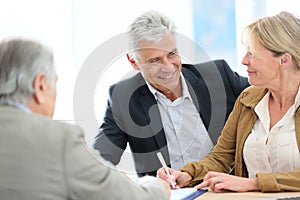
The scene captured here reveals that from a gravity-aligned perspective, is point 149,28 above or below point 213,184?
above

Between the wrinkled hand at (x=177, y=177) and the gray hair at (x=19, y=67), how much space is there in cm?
73

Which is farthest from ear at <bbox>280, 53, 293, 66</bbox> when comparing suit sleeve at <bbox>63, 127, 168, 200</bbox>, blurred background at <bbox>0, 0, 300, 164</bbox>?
blurred background at <bbox>0, 0, 300, 164</bbox>

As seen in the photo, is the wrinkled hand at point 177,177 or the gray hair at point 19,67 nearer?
the gray hair at point 19,67

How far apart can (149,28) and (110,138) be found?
0.47 metres

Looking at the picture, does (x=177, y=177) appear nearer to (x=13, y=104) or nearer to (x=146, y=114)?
(x=146, y=114)

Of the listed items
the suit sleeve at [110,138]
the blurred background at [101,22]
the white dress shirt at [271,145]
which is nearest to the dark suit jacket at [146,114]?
the suit sleeve at [110,138]

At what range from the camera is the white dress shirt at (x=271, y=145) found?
1853 millimetres

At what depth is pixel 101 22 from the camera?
10.7 ft

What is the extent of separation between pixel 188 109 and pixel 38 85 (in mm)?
1018

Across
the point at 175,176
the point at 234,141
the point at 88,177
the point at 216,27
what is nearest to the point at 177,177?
the point at 175,176

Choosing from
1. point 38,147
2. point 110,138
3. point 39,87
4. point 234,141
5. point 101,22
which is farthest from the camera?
point 101,22

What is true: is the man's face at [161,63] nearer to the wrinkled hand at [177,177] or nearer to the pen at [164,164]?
the pen at [164,164]

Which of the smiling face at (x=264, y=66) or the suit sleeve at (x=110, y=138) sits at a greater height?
the smiling face at (x=264, y=66)

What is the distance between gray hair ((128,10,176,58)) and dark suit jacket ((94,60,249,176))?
172mm
